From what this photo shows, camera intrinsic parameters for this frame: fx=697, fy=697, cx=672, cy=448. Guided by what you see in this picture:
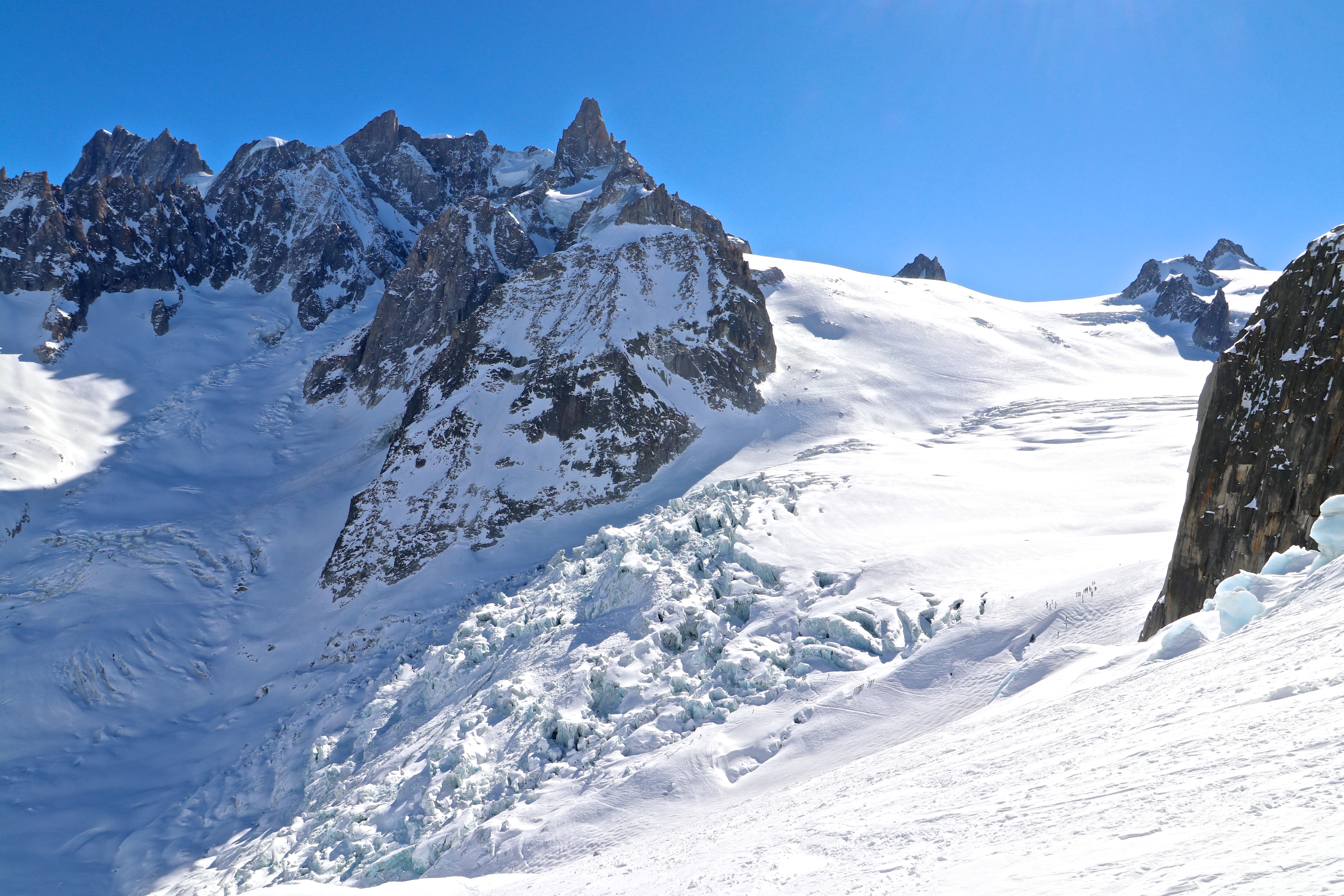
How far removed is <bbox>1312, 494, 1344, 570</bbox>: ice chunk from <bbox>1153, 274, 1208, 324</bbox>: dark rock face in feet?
273

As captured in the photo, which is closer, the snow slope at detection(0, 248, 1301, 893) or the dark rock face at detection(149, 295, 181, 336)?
the snow slope at detection(0, 248, 1301, 893)

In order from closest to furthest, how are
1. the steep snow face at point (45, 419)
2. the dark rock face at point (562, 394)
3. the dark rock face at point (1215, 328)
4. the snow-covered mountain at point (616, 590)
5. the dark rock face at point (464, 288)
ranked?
the snow-covered mountain at point (616, 590)
the dark rock face at point (562, 394)
the dark rock face at point (464, 288)
the steep snow face at point (45, 419)
the dark rock face at point (1215, 328)

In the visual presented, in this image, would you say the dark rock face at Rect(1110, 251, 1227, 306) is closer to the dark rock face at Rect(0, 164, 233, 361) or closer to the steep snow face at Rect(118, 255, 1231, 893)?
the steep snow face at Rect(118, 255, 1231, 893)

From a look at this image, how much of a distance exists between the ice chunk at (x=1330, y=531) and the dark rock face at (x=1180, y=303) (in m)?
83.3

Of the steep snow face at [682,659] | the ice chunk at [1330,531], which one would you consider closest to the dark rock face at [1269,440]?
the ice chunk at [1330,531]

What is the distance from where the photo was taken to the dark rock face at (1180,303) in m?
75.9

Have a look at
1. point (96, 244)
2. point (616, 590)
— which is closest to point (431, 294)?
point (96, 244)

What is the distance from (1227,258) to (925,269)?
1863 inches

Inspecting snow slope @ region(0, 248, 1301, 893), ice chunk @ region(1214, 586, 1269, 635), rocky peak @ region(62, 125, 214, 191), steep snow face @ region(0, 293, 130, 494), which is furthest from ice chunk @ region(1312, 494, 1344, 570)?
rocky peak @ region(62, 125, 214, 191)

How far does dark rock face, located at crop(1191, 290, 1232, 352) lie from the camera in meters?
67.5

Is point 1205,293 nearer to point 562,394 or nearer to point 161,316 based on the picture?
point 562,394

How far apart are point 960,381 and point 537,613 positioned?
39.8m

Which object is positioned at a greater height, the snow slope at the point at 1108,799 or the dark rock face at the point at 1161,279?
the dark rock face at the point at 1161,279

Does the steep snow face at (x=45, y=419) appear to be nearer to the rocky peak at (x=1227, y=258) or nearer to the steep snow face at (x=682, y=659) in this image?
the steep snow face at (x=682, y=659)
